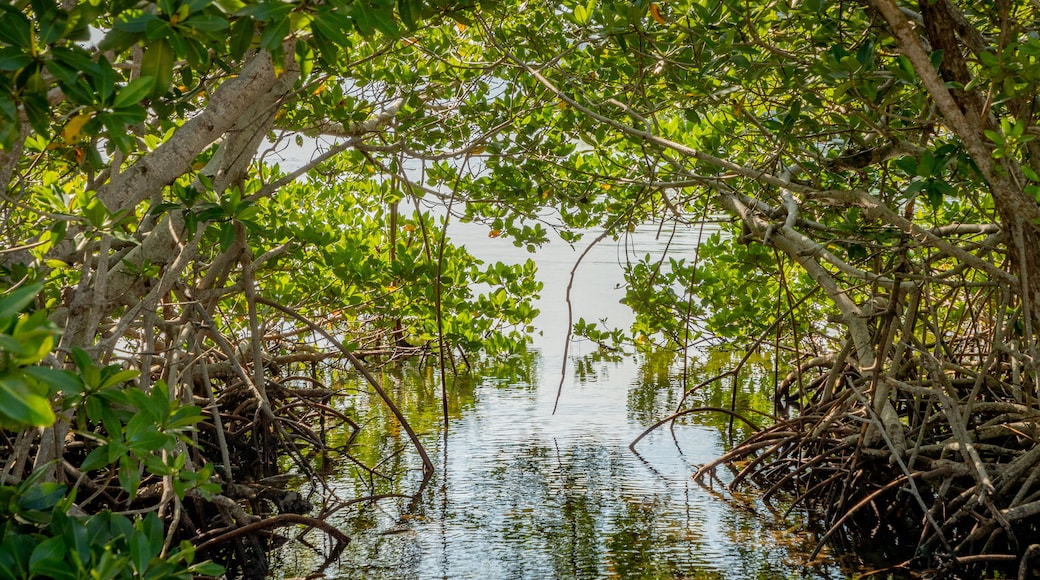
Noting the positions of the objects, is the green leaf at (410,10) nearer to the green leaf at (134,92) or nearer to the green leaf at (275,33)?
the green leaf at (275,33)

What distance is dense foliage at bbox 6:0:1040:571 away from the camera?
1.71 m

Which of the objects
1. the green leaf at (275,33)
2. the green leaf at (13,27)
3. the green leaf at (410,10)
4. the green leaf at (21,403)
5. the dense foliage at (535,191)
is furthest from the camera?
the green leaf at (410,10)

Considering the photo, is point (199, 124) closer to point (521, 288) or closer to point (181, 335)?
point (181, 335)

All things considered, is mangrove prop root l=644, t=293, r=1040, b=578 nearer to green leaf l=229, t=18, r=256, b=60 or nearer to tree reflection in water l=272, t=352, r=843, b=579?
tree reflection in water l=272, t=352, r=843, b=579

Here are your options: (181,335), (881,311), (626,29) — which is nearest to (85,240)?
(181,335)

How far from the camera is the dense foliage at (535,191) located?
1715 mm

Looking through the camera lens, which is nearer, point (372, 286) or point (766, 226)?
point (766, 226)

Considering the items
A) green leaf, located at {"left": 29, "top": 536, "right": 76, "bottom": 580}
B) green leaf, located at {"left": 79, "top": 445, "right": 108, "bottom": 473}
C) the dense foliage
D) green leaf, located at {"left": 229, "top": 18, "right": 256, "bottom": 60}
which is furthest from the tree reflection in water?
green leaf, located at {"left": 229, "top": 18, "right": 256, "bottom": 60}

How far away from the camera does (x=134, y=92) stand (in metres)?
1.56

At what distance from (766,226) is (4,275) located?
3.05m

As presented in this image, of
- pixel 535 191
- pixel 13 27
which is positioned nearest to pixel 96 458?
pixel 13 27

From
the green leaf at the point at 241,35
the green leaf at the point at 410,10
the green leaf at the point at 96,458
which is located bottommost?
the green leaf at the point at 96,458

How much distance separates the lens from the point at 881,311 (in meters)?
4.11

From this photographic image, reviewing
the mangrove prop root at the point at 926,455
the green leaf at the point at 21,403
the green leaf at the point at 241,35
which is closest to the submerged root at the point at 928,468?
the mangrove prop root at the point at 926,455
